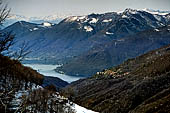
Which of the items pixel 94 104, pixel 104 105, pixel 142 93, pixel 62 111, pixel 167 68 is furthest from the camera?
pixel 167 68

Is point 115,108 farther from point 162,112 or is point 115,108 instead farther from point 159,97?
point 162,112

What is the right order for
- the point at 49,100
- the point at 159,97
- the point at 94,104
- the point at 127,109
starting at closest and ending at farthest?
1. the point at 49,100
2. the point at 159,97
3. the point at 127,109
4. the point at 94,104

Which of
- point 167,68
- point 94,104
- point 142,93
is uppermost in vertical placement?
point 167,68

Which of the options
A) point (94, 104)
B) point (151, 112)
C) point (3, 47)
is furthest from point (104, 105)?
point (3, 47)

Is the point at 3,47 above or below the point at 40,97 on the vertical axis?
above

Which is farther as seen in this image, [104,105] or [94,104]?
[94,104]

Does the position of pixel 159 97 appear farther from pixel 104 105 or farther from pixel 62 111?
pixel 62 111

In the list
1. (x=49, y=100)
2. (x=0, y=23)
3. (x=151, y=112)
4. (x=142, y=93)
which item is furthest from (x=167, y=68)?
(x=0, y=23)

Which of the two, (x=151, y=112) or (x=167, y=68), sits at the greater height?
(x=167, y=68)

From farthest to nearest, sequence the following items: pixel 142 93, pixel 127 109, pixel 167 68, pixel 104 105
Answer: pixel 167 68, pixel 104 105, pixel 142 93, pixel 127 109
